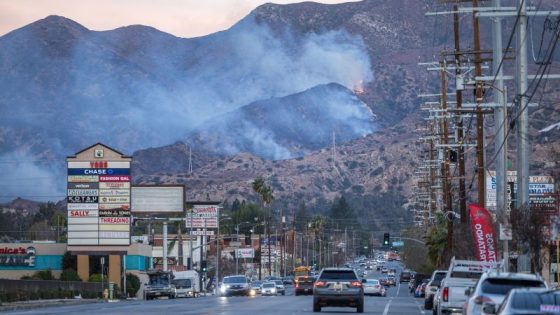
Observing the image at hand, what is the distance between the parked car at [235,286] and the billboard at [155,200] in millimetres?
29552

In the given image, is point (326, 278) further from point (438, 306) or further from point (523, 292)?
point (523, 292)

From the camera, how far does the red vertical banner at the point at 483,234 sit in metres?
49.6

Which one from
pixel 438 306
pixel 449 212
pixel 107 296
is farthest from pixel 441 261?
pixel 438 306

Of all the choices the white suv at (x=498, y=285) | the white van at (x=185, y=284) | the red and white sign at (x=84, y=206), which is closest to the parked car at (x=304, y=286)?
the white van at (x=185, y=284)

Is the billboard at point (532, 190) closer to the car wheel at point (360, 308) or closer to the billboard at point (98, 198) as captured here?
the car wheel at point (360, 308)

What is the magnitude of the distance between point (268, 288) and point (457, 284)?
57.1 metres

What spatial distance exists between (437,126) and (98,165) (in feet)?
96.1

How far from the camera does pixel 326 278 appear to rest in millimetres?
52281

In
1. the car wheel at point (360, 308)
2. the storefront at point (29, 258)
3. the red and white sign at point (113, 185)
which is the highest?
the red and white sign at point (113, 185)

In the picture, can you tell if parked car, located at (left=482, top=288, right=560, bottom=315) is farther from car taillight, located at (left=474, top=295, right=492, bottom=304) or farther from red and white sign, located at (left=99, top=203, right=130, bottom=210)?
red and white sign, located at (left=99, top=203, right=130, bottom=210)

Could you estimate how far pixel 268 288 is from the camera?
9838cm

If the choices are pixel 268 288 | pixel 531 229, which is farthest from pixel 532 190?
pixel 531 229

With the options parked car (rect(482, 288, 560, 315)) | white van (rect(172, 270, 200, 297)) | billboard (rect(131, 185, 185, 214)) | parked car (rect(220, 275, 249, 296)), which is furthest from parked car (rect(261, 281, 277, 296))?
parked car (rect(482, 288, 560, 315))

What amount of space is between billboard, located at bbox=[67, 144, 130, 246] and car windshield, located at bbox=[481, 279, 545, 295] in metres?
81.6
